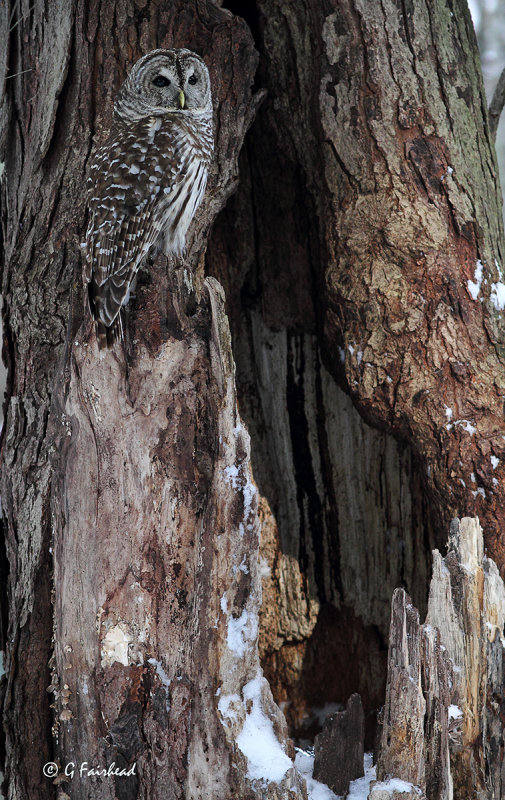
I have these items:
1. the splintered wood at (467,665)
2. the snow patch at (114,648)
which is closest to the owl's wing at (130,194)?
the snow patch at (114,648)

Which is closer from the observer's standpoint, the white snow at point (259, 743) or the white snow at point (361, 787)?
the white snow at point (259, 743)

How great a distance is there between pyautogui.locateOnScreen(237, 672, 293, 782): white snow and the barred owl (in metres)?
1.48

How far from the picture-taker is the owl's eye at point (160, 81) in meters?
3.01

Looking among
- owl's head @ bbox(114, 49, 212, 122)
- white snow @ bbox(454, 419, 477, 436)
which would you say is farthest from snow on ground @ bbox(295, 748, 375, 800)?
owl's head @ bbox(114, 49, 212, 122)

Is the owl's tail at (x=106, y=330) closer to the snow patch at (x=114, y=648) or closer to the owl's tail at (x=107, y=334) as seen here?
the owl's tail at (x=107, y=334)

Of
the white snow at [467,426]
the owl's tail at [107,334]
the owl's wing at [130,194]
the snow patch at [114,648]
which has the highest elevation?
the owl's wing at [130,194]

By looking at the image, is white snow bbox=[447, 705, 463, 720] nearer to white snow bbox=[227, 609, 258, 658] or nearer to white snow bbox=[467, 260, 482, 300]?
white snow bbox=[227, 609, 258, 658]

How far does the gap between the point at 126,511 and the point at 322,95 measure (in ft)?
6.70

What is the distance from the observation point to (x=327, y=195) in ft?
10.6

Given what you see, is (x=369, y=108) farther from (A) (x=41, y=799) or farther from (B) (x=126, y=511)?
(A) (x=41, y=799)

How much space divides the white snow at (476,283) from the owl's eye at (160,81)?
5.10ft

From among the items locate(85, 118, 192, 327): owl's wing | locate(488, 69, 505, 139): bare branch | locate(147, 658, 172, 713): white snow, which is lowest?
locate(147, 658, 172, 713): white snow

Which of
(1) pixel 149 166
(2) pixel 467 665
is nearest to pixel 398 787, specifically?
(2) pixel 467 665

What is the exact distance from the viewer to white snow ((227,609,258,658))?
247 centimetres
